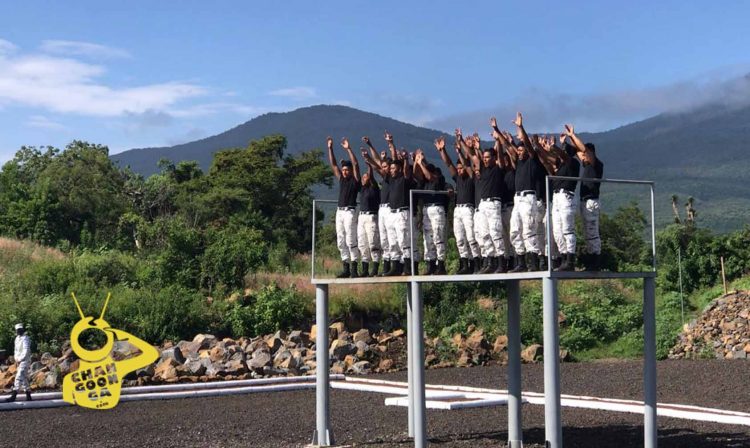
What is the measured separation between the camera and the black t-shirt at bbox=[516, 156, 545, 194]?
508 inches

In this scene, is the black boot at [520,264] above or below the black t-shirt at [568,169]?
below

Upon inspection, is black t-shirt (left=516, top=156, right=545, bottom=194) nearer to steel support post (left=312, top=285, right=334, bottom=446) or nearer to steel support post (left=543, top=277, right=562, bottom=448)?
steel support post (left=543, top=277, right=562, bottom=448)

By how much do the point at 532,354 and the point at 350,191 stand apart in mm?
14935

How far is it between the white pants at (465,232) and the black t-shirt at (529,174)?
1.08 m

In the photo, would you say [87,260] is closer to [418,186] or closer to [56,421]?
[56,421]

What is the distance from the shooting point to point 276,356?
28.5 m

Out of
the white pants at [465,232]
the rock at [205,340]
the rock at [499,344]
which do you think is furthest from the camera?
the rock at [499,344]

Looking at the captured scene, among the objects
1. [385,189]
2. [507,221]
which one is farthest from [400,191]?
[507,221]

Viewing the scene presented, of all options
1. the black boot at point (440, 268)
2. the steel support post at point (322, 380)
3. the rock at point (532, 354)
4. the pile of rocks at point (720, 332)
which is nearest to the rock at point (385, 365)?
the rock at point (532, 354)

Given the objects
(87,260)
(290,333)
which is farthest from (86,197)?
(290,333)

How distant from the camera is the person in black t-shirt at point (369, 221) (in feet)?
50.6

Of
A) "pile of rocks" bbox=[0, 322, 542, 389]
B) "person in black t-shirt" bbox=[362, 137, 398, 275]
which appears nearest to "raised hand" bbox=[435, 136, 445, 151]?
"person in black t-shirt" bbox=[362, 137, 398, 275]

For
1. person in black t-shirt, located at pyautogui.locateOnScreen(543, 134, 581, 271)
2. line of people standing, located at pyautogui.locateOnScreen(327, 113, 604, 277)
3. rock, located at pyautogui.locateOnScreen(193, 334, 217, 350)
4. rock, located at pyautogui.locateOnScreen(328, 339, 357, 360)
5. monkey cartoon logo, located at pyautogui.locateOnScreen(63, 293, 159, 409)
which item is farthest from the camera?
rock, located at pyautogui.locateOnScreen(193, 334, 217, 350)

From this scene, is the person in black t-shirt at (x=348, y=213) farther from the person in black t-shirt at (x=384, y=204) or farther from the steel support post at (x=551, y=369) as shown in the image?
the steel support post at (x=551, y=369)
